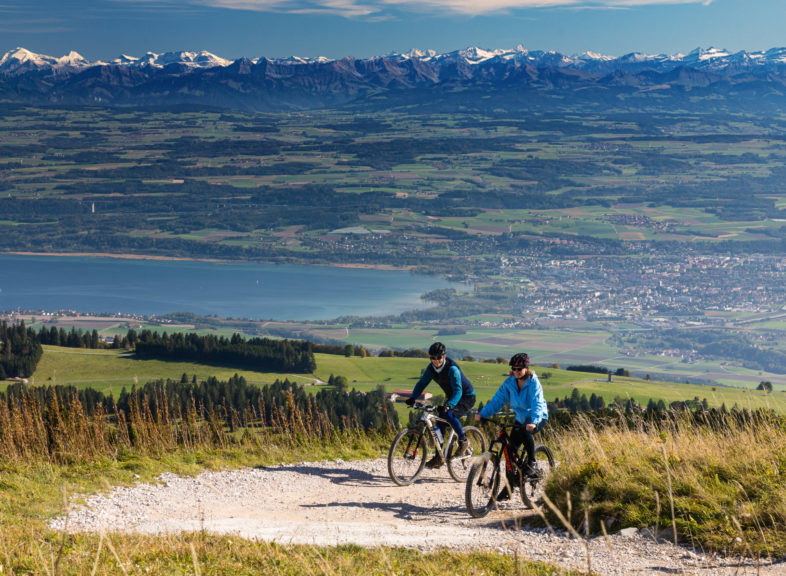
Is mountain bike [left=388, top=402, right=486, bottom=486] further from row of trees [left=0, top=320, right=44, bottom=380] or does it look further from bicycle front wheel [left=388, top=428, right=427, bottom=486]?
row of trees [left=0, top=320, right=44, bottom=380]

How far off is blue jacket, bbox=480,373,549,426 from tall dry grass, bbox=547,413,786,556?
1.08 meters

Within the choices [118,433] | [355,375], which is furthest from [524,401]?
[355,375]

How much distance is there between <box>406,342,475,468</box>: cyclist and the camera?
41.5 feet

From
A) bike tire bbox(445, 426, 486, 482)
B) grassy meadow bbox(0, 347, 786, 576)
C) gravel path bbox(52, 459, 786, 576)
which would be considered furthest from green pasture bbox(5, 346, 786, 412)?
gravel path bbox(52, 459, 786, 576)

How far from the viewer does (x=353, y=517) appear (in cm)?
1127

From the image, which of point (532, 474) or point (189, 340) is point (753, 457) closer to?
point (532, 474)

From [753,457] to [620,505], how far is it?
186cm

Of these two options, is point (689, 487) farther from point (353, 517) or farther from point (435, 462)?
point (435, 462)

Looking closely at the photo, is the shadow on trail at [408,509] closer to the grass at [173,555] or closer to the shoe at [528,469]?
the shoe at [528,469]

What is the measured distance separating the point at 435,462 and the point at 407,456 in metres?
0.54

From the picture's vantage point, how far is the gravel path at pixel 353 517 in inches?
337

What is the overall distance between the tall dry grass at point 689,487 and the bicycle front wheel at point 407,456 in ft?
8.37

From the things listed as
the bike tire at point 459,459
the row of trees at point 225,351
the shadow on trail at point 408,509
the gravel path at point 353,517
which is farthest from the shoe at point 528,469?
the row of trees at point 225,351

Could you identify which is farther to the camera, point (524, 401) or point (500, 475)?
point (500, 475)
